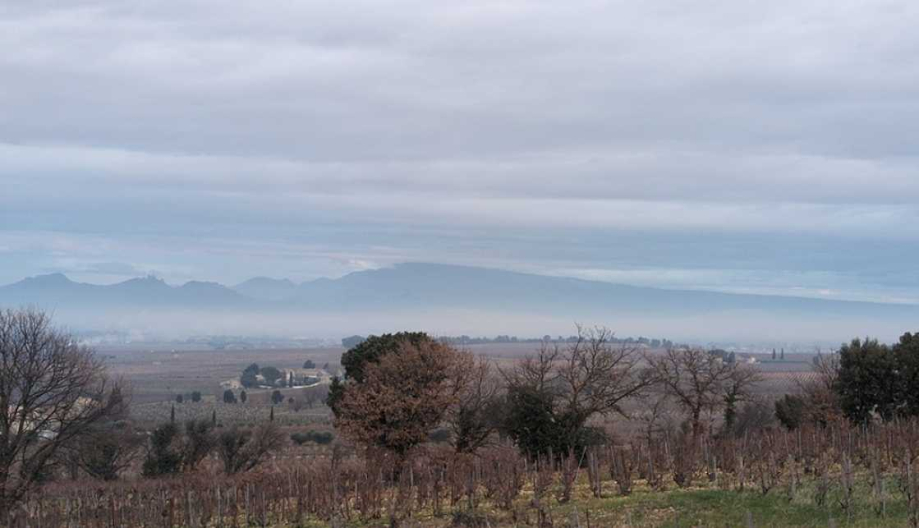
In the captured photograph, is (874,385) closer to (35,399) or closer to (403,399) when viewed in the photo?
(403,399)

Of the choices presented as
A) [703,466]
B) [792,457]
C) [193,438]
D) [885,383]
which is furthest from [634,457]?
[193,438]

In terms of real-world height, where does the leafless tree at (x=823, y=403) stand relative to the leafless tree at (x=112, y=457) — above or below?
above

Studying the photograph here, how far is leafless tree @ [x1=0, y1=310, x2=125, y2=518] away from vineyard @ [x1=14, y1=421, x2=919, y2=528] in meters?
1.52

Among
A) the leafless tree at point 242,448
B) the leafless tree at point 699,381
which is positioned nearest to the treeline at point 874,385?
the leafless tree at point 699,381

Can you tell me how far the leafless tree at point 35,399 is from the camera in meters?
32.4

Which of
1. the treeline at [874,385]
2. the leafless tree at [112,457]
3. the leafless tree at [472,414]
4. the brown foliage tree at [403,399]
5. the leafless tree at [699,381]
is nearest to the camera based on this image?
the brown foliage tree at [403,399]

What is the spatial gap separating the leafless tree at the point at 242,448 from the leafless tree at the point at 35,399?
14213 mm

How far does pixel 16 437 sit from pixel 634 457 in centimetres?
1977

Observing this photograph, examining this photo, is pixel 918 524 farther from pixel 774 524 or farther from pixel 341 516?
pixel 341 516

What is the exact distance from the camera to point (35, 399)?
108 feet

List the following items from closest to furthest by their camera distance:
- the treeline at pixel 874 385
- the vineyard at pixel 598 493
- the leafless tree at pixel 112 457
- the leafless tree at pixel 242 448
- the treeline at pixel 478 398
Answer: the vineyard at pixel 598 493 → the treeline at pixel 478 398 → the treeline at pixel 874 385 → the leafless tree at pixel 112 457 → the leafless tree at pixel 242 448

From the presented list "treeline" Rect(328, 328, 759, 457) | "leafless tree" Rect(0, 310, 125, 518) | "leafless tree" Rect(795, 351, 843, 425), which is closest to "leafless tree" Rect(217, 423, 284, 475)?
"treeline" Rect(328, 328, 759, 457)

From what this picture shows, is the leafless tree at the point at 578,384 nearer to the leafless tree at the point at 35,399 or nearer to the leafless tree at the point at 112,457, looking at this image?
the leafless tree at the point at 35,399

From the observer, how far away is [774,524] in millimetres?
19344
